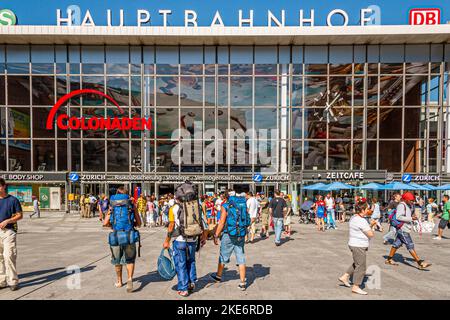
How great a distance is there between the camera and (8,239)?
560 centimetres

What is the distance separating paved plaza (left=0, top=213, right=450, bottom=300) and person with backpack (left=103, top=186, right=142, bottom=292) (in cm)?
51

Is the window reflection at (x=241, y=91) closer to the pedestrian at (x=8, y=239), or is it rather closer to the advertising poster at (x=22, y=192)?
the advertising poster at (x=22, y=192)

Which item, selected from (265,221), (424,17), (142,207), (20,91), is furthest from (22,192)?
(424,17)

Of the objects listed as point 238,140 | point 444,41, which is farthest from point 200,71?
point 444,41

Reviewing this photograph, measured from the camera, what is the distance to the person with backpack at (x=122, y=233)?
17.9 ft

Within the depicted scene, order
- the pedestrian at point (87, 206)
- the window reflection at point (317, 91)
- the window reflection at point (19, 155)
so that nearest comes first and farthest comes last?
the pedestrian at point (87, 206)
the window reflection at point (19, 155)
the window reflection at point (317, 91)

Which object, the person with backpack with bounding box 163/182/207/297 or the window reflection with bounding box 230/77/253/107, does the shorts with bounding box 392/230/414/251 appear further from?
the window reflection with bounding box 230/77/253/107

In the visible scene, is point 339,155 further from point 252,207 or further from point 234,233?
point 234,233

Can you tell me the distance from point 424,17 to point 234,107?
656 inches

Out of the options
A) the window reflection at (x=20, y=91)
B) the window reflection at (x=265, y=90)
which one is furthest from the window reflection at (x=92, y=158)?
the window reflection at (x=265, y=90)

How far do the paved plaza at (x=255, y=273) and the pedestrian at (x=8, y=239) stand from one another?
233mm
